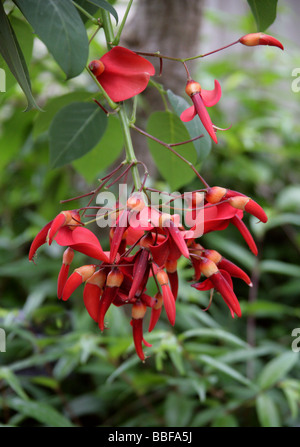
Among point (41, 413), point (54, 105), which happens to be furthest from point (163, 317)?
point (54, 105)

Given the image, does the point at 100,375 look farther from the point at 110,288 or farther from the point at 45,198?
the point at 110,288

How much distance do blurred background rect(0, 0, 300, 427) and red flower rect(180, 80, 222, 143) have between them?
181mm

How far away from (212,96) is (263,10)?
0.10 meters

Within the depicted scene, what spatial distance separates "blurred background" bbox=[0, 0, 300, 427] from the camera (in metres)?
0.68

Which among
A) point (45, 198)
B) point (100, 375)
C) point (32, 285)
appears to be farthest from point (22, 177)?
point (100, 375)

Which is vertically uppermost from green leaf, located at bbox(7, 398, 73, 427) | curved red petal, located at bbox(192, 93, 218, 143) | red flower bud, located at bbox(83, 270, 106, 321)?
curved red petal, located at bbox(192, 93, 218, 143)

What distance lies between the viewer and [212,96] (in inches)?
13.4

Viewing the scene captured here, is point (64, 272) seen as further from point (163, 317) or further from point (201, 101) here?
point (163, 317)

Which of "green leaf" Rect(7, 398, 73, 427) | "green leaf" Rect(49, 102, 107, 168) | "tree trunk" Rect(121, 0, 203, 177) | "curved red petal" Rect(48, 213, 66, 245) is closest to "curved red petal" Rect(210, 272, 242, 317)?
"curved red petal" Rect(48, 213, 66, 245)

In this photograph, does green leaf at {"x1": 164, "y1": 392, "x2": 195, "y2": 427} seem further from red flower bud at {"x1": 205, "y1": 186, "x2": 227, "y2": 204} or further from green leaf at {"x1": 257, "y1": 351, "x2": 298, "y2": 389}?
red flower bud at {"x1": 205, "y1": 186, "x2": 227, "y2": 204}

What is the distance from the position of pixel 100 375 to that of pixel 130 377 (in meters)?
0.12

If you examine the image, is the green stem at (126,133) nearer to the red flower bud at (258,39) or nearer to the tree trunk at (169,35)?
the red flower bud at (258,39)

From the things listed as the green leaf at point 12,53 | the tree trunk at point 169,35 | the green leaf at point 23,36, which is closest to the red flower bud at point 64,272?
the green leaf at point 12,53

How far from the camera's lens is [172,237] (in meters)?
0.28
